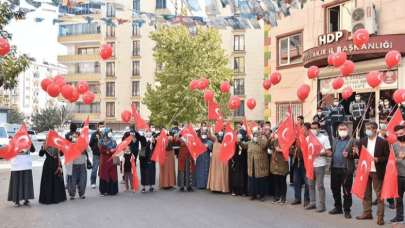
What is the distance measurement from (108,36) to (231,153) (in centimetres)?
4612

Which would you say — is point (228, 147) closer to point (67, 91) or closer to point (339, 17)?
point (67, 91)

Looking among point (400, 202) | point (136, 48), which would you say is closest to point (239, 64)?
Answer: point (136, 48)

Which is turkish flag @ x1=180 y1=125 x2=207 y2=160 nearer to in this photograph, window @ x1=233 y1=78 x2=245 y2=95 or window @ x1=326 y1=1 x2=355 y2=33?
window @ x1=326 y1=1 x2=355 y2=33

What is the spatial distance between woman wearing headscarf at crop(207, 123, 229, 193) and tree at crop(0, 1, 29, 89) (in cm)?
657

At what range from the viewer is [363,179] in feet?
25.1

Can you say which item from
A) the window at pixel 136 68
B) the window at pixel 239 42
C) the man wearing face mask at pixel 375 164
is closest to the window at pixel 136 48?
the window at pixel 136 68

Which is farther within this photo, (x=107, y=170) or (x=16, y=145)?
(x=107, y=170)

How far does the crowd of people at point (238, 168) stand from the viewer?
790 centimetres

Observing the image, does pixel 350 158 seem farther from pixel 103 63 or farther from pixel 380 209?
pixel 103 63

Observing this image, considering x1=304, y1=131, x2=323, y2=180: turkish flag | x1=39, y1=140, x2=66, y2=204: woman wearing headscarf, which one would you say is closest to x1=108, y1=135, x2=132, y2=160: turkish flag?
x1=39, y1=140, x2=66, y2=204: woman wearing headscarf

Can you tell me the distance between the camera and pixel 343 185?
8.14 metres

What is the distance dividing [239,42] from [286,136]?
42.0 m

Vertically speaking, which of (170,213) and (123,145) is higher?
(123,145)

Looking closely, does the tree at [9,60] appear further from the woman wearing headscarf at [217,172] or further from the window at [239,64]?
the window at [239,64]
